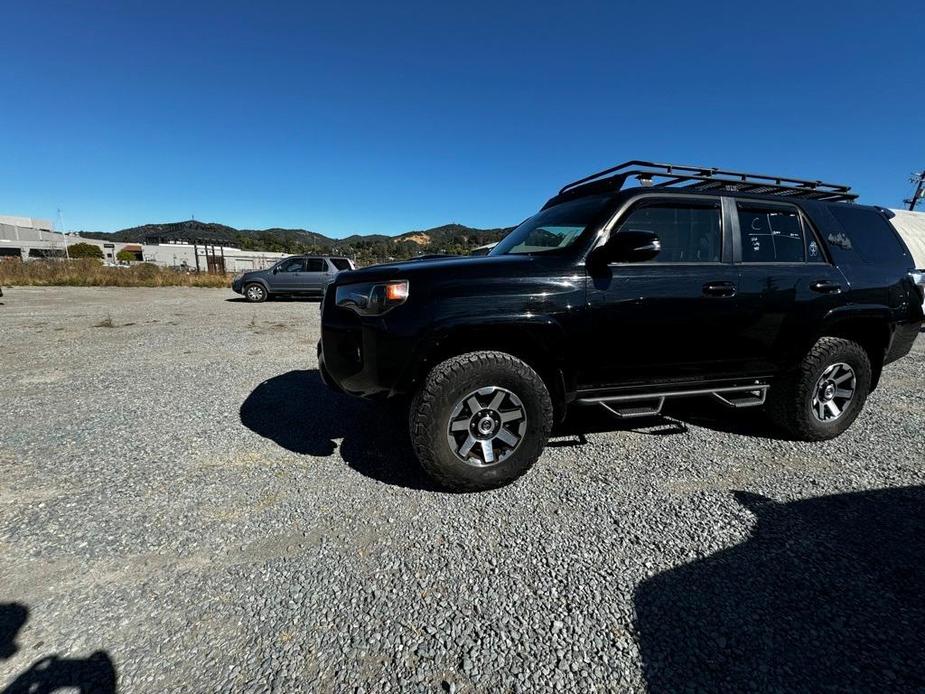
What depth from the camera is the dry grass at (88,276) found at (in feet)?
64.6

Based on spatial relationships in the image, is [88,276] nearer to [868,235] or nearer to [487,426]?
[487,426]

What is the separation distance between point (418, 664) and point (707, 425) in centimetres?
330

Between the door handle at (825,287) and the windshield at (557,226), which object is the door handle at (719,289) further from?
the windshield at (557,226)

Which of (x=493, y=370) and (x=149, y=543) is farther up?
(x=493, y=370)

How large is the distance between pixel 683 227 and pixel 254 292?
15.2m

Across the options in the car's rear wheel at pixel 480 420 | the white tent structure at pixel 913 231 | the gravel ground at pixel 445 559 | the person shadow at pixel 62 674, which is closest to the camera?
the person shadow at pixel 62 674

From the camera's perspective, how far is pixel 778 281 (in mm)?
3129

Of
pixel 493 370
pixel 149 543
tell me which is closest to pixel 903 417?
pixel 493 370

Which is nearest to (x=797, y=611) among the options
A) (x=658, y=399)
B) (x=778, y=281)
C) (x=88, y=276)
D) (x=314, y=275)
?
(x=658, y=399)

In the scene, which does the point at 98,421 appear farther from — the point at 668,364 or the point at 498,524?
the point at 668,364

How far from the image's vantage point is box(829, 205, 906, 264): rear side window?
3529 millimetres

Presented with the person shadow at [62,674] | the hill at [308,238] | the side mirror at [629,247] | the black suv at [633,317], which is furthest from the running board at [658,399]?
the hill at [308,238]

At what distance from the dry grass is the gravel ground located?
21257mm

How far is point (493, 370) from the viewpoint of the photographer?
8.46 feet
